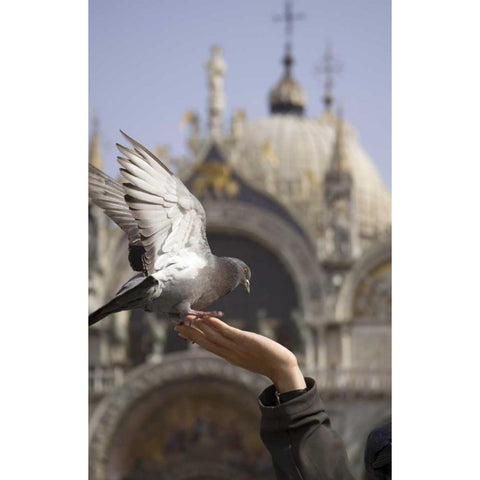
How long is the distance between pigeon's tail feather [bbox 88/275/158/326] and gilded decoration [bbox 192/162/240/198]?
8.71 meters

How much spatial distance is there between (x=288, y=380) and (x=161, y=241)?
0.57 meters

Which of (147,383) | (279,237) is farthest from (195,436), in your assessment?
(279,237)

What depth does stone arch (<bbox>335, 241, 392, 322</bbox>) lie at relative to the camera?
1060 cm

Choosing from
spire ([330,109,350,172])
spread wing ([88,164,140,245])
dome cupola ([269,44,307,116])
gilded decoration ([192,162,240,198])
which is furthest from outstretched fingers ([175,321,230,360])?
dome cupola ([269,44,307,116])

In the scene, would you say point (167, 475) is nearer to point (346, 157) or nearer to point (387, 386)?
point (387, 386)

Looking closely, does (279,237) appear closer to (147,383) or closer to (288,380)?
(147,383)

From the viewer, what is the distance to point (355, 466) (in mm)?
9805

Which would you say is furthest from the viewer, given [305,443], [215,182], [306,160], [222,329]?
[306,160]

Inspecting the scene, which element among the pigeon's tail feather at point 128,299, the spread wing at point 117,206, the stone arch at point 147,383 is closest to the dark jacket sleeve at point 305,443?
the pigeon's tail feather at point 128,299

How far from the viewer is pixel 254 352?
6.43 ft

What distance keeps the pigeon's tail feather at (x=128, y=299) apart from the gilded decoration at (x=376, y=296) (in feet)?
27.5
